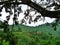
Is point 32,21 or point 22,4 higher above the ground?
point 22,4

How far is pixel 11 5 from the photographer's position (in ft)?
15.2

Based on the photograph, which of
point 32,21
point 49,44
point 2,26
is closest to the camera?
point 2,26

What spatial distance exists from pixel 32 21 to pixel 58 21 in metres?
0.51

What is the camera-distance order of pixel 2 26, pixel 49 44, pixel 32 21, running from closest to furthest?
1. pixel 2 26
2. pixel 32 21
3. pixel 49 44

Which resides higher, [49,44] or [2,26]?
[2,26]

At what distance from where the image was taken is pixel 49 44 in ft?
65.3

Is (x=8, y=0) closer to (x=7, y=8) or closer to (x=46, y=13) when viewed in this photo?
(x=7, y=8)

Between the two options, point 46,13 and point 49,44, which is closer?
point 46,13

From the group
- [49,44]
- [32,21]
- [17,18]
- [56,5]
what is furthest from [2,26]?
[49,44]

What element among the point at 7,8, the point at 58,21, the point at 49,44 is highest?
the point at 7,8

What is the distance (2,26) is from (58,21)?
1139 millimetres

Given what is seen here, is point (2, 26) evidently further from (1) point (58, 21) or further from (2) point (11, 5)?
(1) point (58, 21)

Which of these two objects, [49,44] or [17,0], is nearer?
[17,0]

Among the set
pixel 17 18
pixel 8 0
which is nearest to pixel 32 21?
pixel 17 18
